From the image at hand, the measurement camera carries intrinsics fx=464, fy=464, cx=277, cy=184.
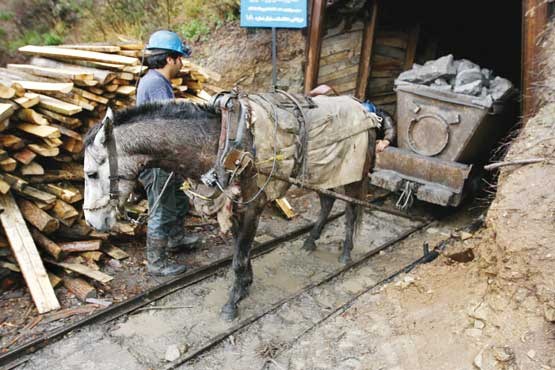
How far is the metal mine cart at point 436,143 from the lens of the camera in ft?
21.8

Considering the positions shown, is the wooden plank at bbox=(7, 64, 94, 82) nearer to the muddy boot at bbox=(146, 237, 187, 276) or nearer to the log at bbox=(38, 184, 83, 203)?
the log at bbox=(38, 184, 83, 203)

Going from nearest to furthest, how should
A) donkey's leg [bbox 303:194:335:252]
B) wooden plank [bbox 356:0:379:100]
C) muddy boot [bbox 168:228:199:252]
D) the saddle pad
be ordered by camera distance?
the saddle pad < muddy boot [bbox 168:228:199:252] < donkey's leg [bbox 303:194:335:252] < wooden plank [bbox 356:0:379:100]

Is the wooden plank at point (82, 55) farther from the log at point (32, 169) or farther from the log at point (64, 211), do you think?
the log at point (64, 211)

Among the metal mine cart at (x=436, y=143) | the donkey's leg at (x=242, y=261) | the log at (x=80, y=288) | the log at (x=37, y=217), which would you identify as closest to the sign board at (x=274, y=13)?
the metal mine cart at (x=436, y=143)

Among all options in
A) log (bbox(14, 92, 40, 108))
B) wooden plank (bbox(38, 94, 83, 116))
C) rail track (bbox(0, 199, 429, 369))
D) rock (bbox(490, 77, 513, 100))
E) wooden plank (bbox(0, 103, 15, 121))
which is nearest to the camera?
rail track (bbox(0, 199, 429, 369))

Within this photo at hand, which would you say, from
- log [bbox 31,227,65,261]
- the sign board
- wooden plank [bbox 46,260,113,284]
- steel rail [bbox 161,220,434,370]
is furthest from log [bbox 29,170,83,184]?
the sign board

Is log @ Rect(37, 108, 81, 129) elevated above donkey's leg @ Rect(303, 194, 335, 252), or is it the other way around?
log @ Rect(37, 108, 81, 129)

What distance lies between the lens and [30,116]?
5012 millimetres

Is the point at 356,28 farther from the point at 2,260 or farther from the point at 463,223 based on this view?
the point at 2,260

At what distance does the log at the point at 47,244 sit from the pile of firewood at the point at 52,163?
→ 10mm

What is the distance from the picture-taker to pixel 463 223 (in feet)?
24.6

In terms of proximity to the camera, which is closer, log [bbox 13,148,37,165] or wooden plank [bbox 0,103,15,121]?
wooden plank [bbox 0,103,15,121]

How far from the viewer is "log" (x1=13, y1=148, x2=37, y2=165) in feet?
16.4

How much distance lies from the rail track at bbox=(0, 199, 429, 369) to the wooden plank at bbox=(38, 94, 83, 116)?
220cm
